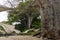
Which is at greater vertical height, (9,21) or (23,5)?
(23,5)

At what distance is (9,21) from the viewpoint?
56.2 ft

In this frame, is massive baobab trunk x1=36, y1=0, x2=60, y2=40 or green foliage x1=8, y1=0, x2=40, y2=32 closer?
massive baobab trunk x1=36, y1=0, x2=60, y2=40

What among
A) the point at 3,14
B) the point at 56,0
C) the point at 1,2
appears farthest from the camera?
the point at 1,2

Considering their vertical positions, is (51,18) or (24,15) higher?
(24,15)

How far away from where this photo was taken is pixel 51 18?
6.99 meters

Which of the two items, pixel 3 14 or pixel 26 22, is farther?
pixel 3 14

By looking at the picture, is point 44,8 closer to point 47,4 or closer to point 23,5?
point 47,4

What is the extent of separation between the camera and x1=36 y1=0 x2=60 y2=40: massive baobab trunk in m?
6.93

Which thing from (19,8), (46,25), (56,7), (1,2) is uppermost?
(1,2)

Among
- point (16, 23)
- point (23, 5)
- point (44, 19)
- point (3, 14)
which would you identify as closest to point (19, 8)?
point (23, 5)

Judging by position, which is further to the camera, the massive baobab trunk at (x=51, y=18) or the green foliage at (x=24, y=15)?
the green foliage at (x=24, y=15)

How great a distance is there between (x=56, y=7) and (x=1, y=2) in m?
14.0

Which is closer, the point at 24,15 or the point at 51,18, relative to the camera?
the point at 51,18

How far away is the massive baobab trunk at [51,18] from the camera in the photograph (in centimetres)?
693
